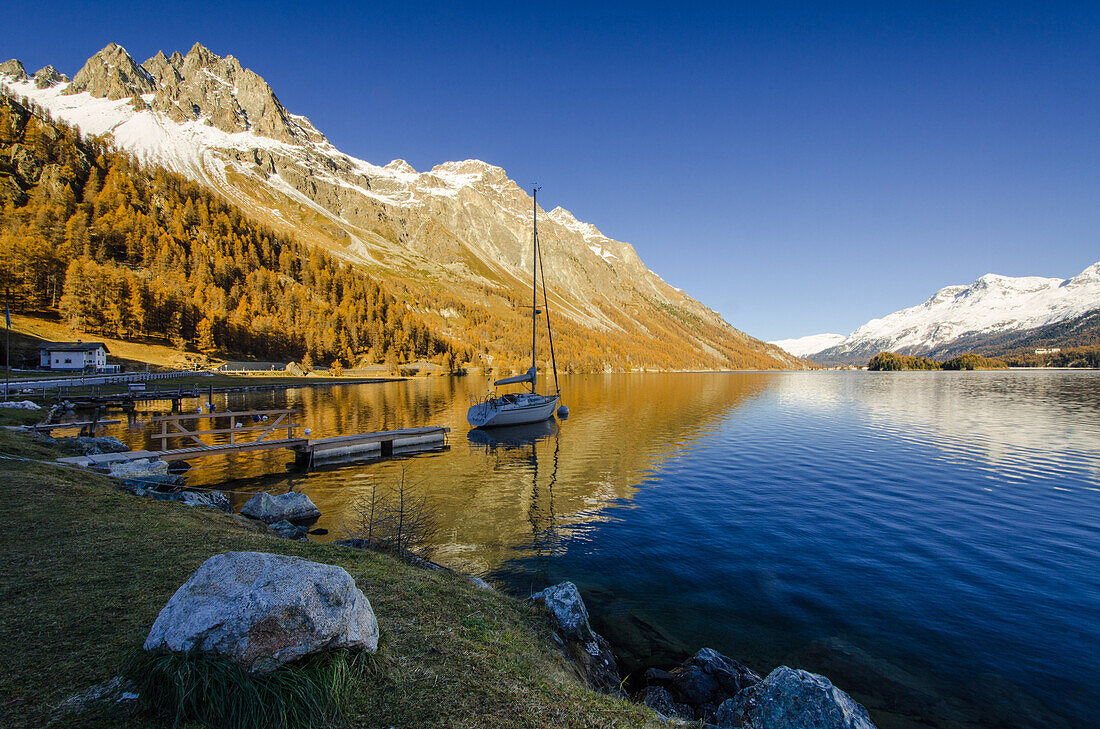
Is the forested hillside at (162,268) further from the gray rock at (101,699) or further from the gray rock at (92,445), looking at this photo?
the gray rock at (101,699)

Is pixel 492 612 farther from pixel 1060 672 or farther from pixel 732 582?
pixel 1060 672

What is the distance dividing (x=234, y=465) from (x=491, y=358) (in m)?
147

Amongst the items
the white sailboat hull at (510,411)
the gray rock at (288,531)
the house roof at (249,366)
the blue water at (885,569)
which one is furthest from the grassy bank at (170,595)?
the house roof at (249,366)

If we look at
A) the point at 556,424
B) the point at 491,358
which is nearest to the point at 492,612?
the point at 556,424

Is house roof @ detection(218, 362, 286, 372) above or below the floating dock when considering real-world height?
above

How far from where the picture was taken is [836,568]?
15320mm

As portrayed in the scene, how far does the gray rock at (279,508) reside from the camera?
59.1 ft

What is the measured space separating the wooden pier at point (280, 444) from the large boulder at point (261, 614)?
71.0ft

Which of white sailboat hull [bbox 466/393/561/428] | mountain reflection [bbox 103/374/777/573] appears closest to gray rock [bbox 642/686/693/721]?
mountain reflection [bbox 103/374/777/573]

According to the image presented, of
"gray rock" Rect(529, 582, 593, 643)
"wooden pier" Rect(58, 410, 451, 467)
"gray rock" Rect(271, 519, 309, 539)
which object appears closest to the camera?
"gray rock" Rect(529, 582, 593, 643)

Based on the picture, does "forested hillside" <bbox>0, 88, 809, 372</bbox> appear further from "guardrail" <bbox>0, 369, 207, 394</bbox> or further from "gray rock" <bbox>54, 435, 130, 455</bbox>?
"gray rock" <bbox>54, 435, 130, 455</bbox>

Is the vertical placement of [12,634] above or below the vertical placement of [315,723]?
above

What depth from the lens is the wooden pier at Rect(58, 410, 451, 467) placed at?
24.4m

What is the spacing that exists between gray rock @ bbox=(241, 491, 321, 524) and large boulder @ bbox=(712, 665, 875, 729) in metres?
17.2
